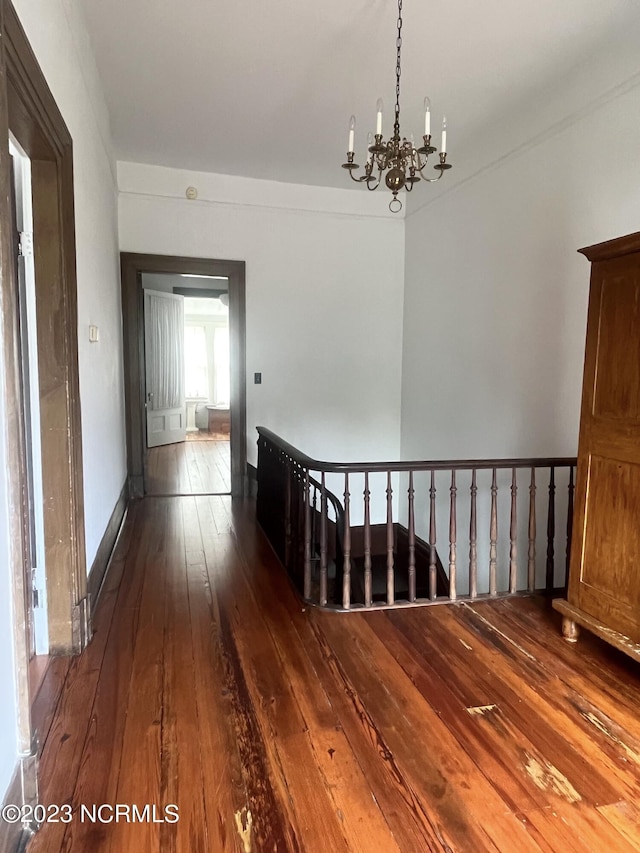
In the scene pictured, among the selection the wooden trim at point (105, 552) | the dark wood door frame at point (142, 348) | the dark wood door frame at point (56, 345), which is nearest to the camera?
the dark wood door frame at point (56, 345)

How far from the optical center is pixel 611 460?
2.30 metres

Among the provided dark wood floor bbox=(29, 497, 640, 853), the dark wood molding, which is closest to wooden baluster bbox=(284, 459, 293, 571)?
dark wood floor bbox=(29, 497, 640, 853)

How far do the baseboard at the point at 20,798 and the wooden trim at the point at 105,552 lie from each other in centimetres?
108

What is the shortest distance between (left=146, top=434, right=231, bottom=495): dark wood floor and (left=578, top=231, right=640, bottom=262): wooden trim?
13.2 ft

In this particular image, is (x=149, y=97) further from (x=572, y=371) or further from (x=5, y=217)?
(x=572, y=371)

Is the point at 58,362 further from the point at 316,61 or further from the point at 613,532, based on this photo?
the point at 613,532

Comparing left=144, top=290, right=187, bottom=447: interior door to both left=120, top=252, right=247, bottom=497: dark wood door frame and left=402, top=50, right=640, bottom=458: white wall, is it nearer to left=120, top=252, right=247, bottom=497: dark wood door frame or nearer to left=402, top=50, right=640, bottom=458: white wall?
left=120, top=252, right=247, bottom=497: dark wood door frame

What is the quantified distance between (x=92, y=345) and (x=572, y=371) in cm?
280

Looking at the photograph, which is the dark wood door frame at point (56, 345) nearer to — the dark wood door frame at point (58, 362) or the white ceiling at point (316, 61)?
the dark wood door frame at point (58, 362)

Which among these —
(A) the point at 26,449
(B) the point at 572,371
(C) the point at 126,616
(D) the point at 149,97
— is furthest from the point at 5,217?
(B) the point at 572,371

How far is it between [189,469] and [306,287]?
2.76m

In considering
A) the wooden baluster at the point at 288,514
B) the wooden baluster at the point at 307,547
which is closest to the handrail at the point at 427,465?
the wooden baluster at the point at 307,547

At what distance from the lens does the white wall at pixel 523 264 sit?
295 centimetres

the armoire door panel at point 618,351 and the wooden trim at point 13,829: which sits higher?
the armoire door panel at point 618,351
